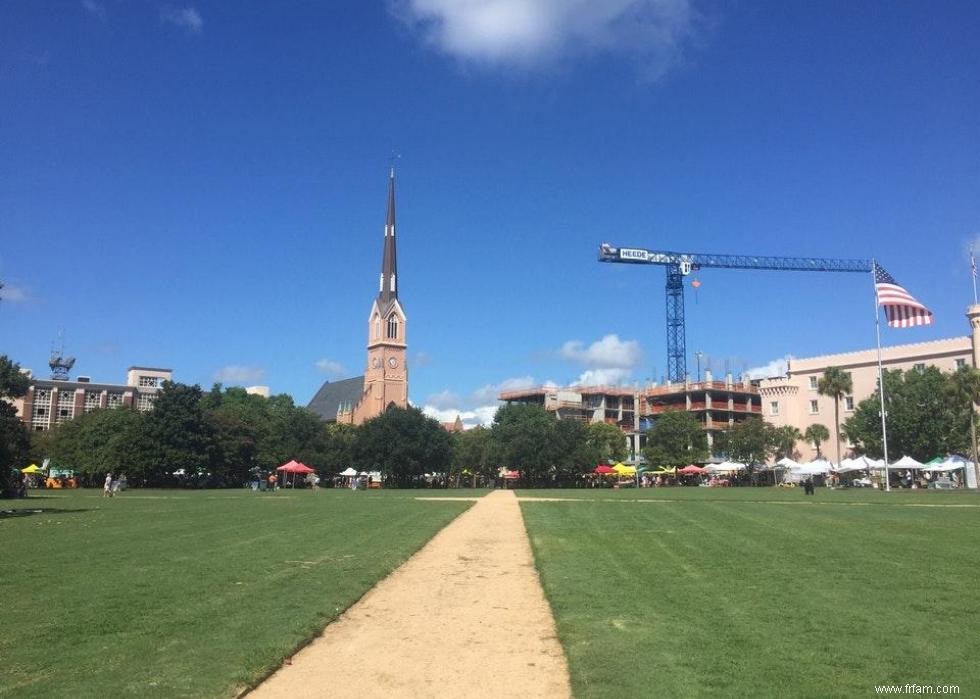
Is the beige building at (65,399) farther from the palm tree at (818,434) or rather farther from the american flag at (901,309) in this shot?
the american flag at (901,309)

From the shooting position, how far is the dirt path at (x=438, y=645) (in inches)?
285

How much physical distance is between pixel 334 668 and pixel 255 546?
10.8 meters

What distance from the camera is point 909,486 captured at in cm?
6925

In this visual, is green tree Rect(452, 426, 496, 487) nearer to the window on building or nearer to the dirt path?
the window on building

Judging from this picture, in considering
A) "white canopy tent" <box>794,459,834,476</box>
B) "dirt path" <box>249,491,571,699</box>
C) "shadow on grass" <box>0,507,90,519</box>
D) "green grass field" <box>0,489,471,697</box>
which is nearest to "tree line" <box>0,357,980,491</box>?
"white canopy tent" <box>794,459,834,476</box>

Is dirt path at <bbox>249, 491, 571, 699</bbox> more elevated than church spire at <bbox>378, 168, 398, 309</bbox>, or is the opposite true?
church spire at <bbox>378, 168, 398, 309</bbox>

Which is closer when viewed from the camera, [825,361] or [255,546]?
[255,546]

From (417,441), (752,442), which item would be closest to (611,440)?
(752,442)

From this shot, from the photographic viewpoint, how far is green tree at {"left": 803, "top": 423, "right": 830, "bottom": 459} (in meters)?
91.8

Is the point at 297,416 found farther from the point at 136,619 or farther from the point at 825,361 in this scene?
the point at 136,619

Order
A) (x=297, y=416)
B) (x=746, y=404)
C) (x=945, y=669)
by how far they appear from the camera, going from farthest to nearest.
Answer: (x=746, y=404) < (x=297, y=416) < (x=945, y=669)

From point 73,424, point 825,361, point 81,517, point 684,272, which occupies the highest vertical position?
point 684,272

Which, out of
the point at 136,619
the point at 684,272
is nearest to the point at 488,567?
the point at 136,619

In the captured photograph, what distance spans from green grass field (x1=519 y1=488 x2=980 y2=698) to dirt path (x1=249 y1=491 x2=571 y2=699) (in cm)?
42
